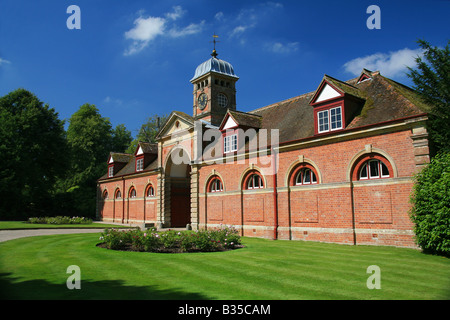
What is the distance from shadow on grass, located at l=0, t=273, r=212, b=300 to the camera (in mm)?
6984

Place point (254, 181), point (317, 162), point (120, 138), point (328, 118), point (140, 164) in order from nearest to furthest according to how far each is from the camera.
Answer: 1. point (317, 162)
2. point (328, 118)
3. point (254, 181)
4. point (140, 164)
5. point (120, 138)

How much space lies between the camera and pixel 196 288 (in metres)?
7.80

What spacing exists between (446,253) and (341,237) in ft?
16.6

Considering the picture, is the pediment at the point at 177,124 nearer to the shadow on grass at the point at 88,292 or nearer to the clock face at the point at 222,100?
the clock face at the point at 222,100

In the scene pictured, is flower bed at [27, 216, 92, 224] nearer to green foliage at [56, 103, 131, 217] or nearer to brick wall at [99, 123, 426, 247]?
green foliage at [56, 103, 131, 217]

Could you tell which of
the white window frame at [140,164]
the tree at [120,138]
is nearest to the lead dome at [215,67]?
the white window frame at [140,164]

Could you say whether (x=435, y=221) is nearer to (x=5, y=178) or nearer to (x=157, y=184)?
(x=157, y=184)

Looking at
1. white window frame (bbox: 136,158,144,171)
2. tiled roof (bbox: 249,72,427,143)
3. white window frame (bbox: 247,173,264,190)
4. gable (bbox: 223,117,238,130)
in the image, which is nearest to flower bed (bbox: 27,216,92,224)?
white window frame (bbox: 136,158,144,171)

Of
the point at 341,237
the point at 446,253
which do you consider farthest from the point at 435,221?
the point at 341,237

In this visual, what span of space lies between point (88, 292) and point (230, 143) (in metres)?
18.3

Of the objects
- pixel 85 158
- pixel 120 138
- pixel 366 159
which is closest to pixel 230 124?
pixel 366 159

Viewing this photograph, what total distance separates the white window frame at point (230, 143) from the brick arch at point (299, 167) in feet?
18.5

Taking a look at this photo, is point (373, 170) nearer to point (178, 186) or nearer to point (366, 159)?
point (366, 159)

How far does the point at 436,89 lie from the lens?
14344 millimetres
